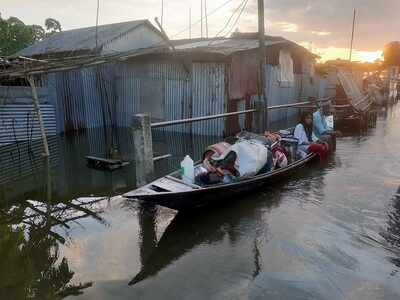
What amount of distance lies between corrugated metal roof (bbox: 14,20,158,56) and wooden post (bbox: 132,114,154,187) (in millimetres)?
11913

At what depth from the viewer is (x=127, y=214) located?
7.28 meters

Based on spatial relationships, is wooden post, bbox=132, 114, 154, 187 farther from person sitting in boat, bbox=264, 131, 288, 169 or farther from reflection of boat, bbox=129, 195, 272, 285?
person sitting in boat, bbox=264, 131, 288, 169

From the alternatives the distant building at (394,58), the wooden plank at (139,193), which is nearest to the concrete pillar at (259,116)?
the wooden plank at (139,193)

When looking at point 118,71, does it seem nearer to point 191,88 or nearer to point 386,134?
point 191,88

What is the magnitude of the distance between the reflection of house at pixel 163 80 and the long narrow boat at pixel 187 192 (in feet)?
21.2

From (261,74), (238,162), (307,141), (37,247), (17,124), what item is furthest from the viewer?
(17,124)

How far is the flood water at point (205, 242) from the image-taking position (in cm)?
474

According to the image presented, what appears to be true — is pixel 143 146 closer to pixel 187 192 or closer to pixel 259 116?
pixel 187 192

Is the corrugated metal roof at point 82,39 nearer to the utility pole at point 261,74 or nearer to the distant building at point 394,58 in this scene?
the utility pole at point 261,74

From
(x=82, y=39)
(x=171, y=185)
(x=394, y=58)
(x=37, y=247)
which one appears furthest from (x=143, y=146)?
(x=394, y=58)

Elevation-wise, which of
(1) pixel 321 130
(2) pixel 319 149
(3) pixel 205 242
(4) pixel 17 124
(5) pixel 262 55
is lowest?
(3) pixel 205 242

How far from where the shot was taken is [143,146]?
7.12m

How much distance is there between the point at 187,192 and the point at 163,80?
10.8 meters

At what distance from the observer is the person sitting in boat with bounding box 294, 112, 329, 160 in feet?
35.2
